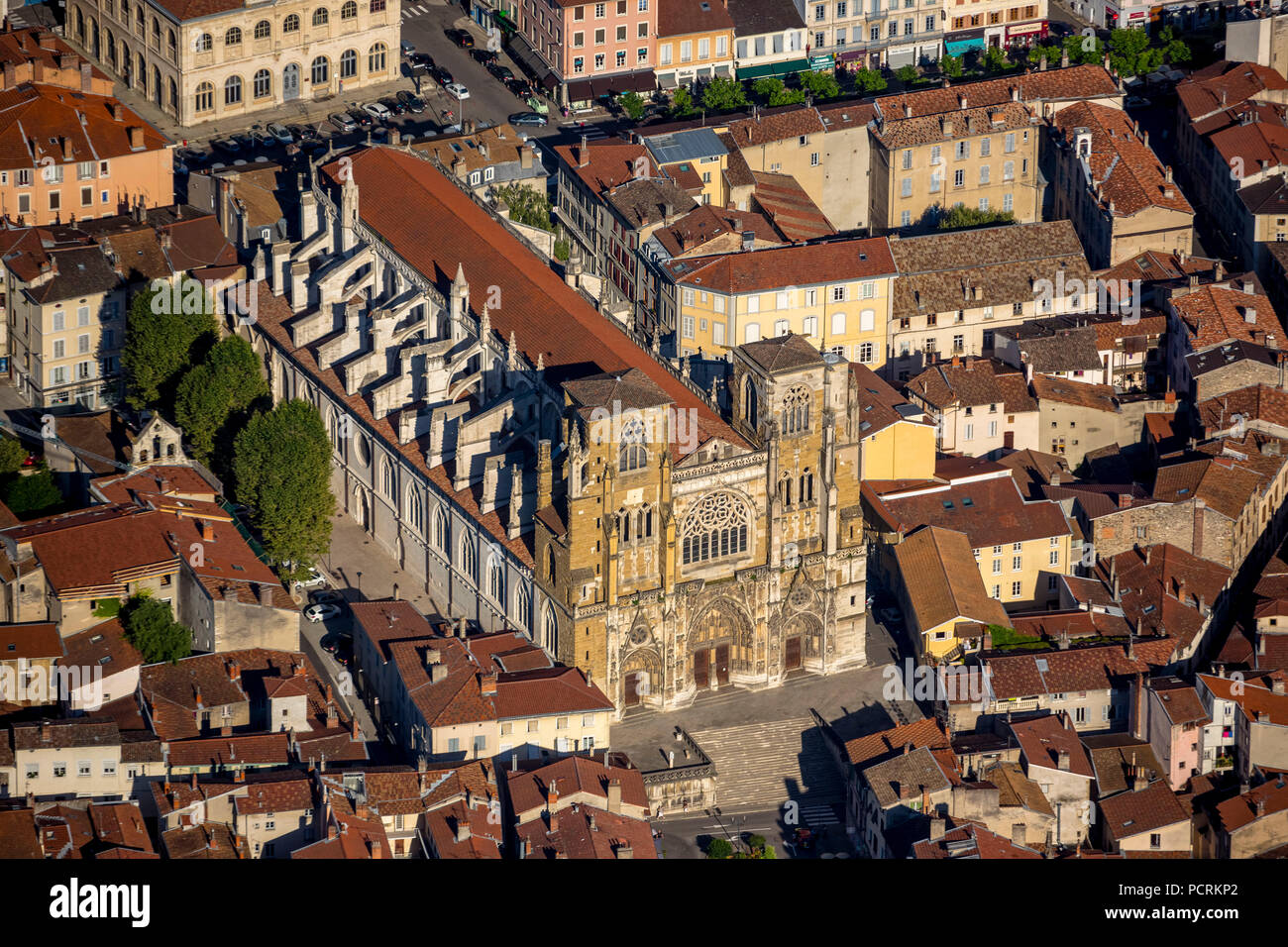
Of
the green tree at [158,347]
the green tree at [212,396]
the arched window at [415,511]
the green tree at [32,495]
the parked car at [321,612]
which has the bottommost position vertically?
the parked car at [321,612]

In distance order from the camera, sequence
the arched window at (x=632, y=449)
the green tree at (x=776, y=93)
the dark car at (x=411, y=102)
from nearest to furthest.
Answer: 1. the arched window at (x=632, y=449)
2. the green tree at (x=776, y=93)
3. the dark car at (x=411, y=102)

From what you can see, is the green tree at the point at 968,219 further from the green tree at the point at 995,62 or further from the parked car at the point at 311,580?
the parked car at the point at 311,580

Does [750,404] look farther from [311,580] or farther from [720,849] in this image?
[311,580]

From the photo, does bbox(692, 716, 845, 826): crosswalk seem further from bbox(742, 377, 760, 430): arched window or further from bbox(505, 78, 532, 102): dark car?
bbox(505, 78, 532, 102): dark car

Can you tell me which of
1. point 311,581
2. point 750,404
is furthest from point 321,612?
point 750,404

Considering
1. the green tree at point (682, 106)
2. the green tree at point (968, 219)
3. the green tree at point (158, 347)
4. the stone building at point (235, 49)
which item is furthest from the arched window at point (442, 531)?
the stone building at point (235, 49)

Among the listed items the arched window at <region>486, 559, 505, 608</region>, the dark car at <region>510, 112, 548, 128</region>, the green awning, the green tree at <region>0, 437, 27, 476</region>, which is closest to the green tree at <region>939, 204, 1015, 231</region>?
the green awning
